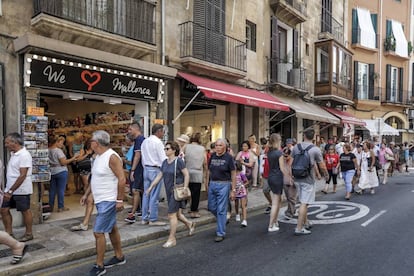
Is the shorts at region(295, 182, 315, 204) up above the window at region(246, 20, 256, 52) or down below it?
below

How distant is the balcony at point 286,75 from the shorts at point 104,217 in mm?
11804

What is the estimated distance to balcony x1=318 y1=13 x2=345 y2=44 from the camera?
20.3 meters

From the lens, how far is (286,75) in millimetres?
16062

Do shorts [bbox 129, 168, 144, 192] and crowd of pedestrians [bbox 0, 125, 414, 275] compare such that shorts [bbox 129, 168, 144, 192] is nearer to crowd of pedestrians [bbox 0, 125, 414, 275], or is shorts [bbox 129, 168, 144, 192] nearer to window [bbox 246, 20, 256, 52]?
crowd of pedestrians [bbox 0, 125, 414, 275]

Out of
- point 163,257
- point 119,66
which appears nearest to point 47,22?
point 119,66

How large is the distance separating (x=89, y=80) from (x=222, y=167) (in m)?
3.85

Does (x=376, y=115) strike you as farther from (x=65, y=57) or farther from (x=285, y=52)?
(x=65, y=57)

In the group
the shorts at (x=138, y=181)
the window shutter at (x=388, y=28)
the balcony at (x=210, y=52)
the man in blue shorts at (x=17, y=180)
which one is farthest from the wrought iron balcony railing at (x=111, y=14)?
the window shutter at (x=388, y=28)

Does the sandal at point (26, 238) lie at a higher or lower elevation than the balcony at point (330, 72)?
lower

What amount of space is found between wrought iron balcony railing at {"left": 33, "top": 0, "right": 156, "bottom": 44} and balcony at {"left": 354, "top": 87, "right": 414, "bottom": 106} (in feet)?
64.0

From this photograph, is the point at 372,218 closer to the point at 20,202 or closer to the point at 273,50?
the point at 20,202

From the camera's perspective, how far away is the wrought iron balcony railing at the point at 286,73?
1536cm

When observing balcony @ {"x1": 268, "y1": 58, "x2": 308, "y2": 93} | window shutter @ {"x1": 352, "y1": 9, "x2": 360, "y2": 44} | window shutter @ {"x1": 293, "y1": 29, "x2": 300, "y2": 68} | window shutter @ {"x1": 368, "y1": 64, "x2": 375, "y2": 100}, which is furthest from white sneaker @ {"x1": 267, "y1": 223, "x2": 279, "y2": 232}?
window shutter @ {"x1": 368, "y1": 64, "x2": 375, "y2": 100}

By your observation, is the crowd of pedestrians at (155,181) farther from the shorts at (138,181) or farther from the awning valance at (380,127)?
the awning valance at (380,127)
